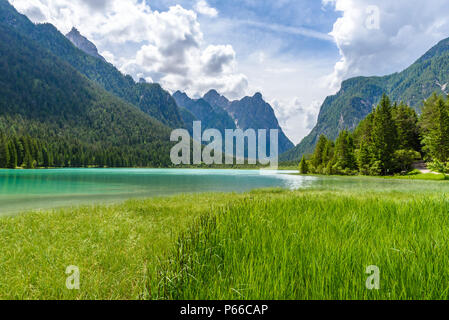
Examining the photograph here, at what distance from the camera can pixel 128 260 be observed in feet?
15.5

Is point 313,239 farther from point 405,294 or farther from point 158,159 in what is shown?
point 158,159

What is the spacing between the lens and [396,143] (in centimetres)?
5456

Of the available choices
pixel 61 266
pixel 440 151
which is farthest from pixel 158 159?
pixel 61 266

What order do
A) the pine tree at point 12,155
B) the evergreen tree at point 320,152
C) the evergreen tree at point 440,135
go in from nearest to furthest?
the evergreen tree at point 440,135, the evergreen tree at point 320,152, the pine tree at point 12,155

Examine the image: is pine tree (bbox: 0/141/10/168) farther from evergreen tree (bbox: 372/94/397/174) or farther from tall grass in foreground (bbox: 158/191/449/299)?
evergreen tree (bbox: 372/94/397/174)

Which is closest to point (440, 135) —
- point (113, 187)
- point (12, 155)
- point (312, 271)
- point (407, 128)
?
point (407, 128)

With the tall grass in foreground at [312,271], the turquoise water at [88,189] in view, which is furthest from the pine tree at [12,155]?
the tall grass in foreground at [312,271]

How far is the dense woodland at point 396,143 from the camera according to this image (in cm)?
4673

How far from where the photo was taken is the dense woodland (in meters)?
46.7

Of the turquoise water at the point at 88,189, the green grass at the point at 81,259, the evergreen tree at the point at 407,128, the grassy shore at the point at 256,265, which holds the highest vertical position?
the evergreen tree at the point at 407,128

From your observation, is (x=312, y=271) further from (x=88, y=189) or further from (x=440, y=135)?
(x=440, y=135)

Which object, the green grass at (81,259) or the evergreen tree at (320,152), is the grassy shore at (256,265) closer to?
the green grass at (81,259)
